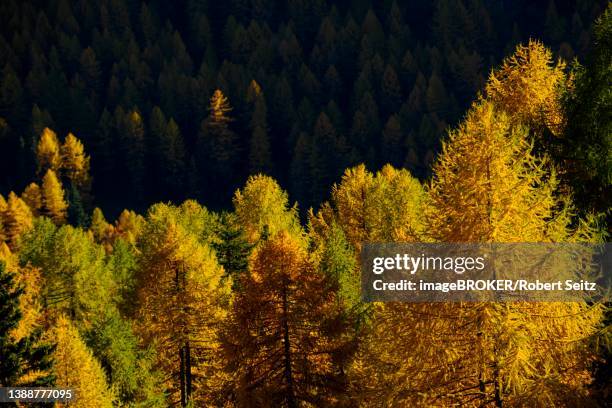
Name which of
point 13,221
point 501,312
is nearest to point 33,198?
point 13,221

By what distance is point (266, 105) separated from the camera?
153 m

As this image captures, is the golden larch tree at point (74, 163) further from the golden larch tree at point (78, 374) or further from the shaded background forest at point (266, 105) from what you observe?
the golden larch tree at point (78, 374)

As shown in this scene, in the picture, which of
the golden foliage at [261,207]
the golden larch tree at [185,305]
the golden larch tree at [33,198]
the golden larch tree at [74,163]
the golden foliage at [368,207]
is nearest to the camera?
the golden larch tree at [185,305]

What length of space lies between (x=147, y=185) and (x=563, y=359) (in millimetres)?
122888

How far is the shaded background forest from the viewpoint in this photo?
133 meters

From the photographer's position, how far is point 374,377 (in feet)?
74.5

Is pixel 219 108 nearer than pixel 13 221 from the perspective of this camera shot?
No

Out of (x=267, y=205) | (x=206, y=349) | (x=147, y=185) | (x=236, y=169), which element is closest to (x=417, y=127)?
(x=236, y=169)

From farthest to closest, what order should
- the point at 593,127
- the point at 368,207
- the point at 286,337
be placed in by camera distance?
the point at 368,207 < the point at 286,337 < the point at 593,127

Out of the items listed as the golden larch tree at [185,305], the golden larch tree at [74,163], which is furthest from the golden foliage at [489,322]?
the golden larch tree at [74,163]

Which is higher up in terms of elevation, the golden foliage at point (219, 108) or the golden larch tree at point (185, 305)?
the golden foliage at point (219, 108)

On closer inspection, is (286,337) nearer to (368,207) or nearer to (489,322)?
(489,322)

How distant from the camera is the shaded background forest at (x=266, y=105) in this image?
5226 inches

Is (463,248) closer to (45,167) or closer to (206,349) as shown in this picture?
(206,349)
